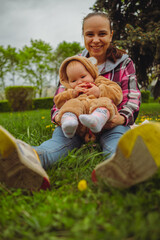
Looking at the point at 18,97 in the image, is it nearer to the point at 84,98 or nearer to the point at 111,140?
the point at 84,98

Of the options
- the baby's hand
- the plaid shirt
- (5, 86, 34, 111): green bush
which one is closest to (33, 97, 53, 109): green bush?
(5, 86, 34, 111): green bush

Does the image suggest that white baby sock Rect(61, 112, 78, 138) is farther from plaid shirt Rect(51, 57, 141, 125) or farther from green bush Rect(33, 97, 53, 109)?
green bush Rect(33, 97, 53, 109)

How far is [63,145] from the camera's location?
1795 millimetres

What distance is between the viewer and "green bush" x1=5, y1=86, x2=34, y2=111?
1318 centimetres

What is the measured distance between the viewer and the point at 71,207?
36.7 inches

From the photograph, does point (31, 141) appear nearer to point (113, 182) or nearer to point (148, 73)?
point (113, 182)

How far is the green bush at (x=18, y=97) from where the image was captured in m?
13.2

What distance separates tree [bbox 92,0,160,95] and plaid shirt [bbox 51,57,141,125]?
3933mm

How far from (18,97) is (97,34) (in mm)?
11792

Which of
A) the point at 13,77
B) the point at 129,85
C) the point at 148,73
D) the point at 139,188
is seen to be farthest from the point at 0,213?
the point at 13,77

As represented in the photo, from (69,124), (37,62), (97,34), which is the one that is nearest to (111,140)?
(69,124)

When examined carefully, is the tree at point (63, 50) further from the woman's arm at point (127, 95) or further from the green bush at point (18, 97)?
the woman's arm at point (127, 95)

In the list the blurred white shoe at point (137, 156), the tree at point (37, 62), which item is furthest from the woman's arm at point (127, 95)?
the tree at point (37, 62)

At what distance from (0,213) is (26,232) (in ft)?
0.80
